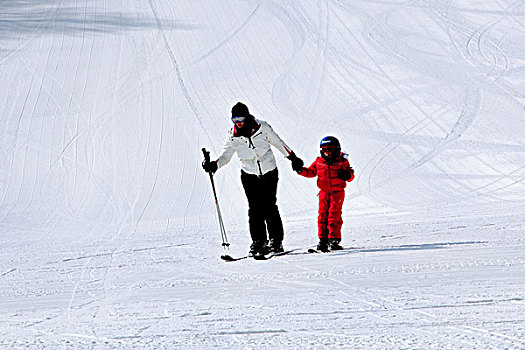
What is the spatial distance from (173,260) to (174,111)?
24.0ft

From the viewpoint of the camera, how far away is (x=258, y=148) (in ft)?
19.3

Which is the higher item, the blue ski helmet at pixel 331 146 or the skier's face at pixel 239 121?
the skier's face at pixel 239 121

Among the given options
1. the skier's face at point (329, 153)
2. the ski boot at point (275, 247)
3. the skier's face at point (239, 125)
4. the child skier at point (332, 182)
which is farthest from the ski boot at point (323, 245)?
the skier's face at point (239, 125)

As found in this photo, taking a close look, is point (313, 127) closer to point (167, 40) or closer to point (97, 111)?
point (97, 111)

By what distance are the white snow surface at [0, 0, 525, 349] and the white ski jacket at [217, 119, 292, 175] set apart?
0.81 metres

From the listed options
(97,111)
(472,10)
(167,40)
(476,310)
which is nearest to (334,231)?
(476,310)

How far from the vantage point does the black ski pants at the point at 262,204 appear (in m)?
6.00

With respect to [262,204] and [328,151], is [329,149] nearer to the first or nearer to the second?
[328,151]

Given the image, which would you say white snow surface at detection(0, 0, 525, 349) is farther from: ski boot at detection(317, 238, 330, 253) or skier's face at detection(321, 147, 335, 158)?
skier's face at detection(321, 147, 335, 158)

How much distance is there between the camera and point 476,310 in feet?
11.4

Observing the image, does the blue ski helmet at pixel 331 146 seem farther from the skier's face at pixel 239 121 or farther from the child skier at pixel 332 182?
the skier's face at pixel 239 121

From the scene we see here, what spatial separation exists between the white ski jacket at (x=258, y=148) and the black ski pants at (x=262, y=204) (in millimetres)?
68

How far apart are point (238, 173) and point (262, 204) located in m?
4.50

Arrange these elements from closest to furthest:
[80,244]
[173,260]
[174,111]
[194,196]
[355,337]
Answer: [355,337]
[173,260]
[80,244]
[194,196]
[174,111]
